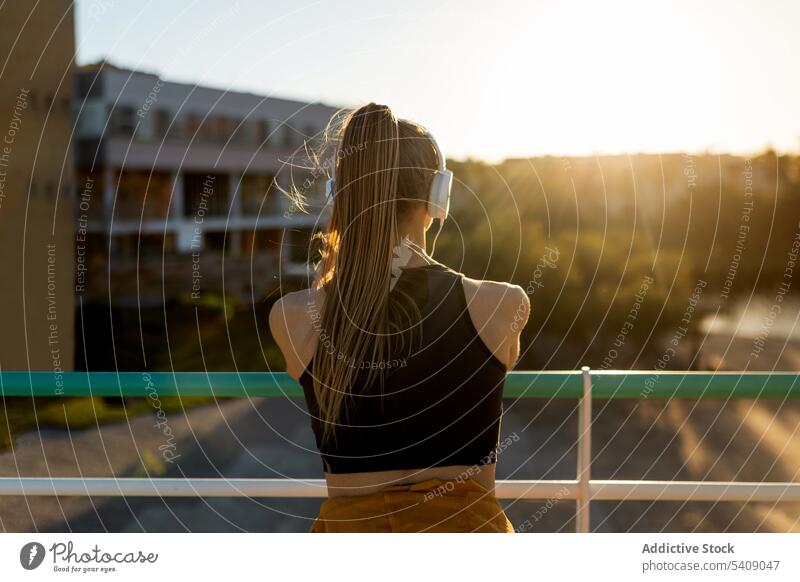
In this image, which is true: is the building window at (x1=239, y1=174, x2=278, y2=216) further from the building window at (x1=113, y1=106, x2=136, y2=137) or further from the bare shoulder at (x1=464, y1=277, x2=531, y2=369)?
the bare shoulder at (x1=464, y1=277, x2=531, y2=369)

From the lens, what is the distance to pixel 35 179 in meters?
11.4

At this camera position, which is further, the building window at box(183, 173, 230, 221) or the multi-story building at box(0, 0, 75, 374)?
the building window at box(183, 173, 230, 221)

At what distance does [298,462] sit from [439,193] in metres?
14.1

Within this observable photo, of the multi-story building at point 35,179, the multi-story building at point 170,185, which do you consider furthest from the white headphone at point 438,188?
the multi-story building at point 170,185

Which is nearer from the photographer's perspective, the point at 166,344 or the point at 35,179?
the point at 35,179

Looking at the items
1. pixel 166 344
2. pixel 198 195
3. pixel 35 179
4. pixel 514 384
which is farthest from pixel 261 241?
pixel 514 384

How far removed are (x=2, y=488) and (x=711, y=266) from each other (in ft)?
53.3

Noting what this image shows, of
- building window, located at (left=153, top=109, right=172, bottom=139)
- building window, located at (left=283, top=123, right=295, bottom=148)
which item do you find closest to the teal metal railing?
building window, located at (left=153, top=109, right=172, bottom=139)

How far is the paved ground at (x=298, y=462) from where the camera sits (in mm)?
13555

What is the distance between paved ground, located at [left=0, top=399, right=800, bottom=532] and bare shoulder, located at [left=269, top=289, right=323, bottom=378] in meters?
8.40

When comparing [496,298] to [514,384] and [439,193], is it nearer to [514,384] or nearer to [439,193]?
[439,193]

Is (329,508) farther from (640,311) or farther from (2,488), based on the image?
(640,311)

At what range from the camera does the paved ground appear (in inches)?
534
